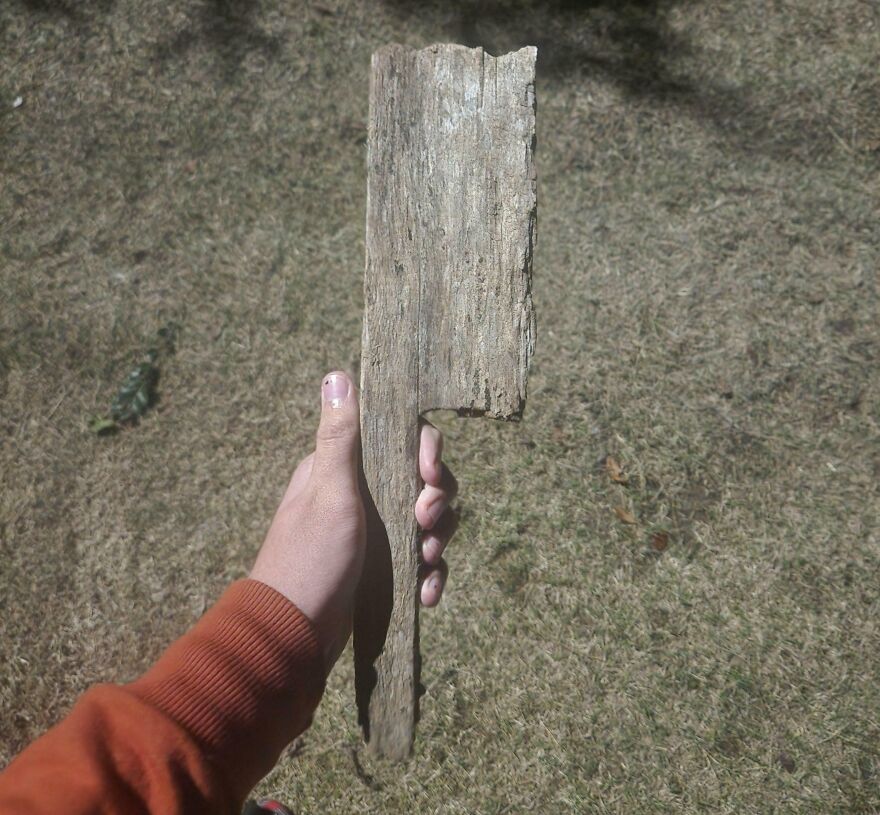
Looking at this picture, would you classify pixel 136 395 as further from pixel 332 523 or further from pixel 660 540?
pixel 660 540

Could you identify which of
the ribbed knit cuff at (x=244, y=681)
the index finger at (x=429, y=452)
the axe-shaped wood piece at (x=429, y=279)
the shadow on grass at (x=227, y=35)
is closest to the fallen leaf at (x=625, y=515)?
the index finger at (x=429, y=452)

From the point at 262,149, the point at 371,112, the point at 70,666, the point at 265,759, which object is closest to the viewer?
the point at 265,759

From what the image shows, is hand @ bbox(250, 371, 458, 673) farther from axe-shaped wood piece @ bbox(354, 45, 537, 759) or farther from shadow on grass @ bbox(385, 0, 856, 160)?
shadow on grass @ bbox(385, 0, 856, 160)

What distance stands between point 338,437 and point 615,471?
4.35 feet

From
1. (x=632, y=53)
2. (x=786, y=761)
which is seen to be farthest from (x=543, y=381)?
(x=632, y=53)

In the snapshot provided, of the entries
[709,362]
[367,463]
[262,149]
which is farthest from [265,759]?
[262,149]

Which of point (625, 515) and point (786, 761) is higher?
point (625, 515)

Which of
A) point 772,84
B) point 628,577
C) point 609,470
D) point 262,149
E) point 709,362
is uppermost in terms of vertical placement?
point 772,84

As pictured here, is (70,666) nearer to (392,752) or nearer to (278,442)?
(278,442)

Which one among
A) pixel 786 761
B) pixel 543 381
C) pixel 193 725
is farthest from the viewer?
pixel 543 381

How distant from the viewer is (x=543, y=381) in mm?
3031

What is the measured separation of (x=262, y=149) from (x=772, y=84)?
89.6 inches

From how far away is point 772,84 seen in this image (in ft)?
11.2

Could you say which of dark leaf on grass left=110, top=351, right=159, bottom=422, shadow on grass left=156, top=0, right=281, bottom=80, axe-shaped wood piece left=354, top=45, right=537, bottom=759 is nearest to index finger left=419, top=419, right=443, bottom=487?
axe-shaped wood piece left=354, top=45, right=537, bottom=759
